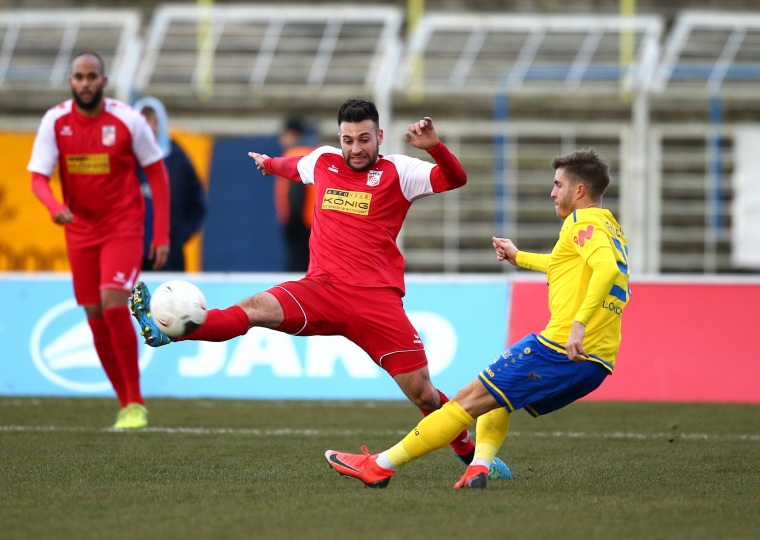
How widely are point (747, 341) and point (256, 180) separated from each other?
781 centimetres

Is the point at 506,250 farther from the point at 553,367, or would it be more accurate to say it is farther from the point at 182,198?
the point at 182,198

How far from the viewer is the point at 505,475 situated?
20.8 feet

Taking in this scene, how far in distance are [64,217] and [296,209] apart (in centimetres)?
726

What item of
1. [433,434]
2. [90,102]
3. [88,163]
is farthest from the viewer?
[88,163]

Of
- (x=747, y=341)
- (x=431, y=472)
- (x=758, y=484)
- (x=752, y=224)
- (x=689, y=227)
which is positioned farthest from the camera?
(x=689, y=227)

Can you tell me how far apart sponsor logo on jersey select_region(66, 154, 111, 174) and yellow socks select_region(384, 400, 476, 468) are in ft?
11.3

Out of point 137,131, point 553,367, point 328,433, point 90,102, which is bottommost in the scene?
point 328,433

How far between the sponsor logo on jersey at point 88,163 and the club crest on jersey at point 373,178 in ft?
8.31

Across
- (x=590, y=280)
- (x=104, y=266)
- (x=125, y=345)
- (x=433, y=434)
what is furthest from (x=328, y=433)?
(x=590, y=280)

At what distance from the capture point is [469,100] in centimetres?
1756

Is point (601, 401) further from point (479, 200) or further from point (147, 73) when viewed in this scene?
point (147, 73)

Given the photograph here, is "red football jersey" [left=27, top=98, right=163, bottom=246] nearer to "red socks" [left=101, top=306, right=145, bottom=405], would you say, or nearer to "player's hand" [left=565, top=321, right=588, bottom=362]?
"red socks" [left=101, top=306, right=145, bottom=405]

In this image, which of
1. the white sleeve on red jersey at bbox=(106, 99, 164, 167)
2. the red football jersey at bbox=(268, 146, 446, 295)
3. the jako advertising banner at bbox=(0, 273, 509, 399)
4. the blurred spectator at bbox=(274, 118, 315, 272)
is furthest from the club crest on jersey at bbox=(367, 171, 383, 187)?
the blurred spectator at bbox=(274, 118, 315, 272)

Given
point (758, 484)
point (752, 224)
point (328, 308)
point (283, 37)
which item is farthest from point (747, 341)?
point (283, 37)
